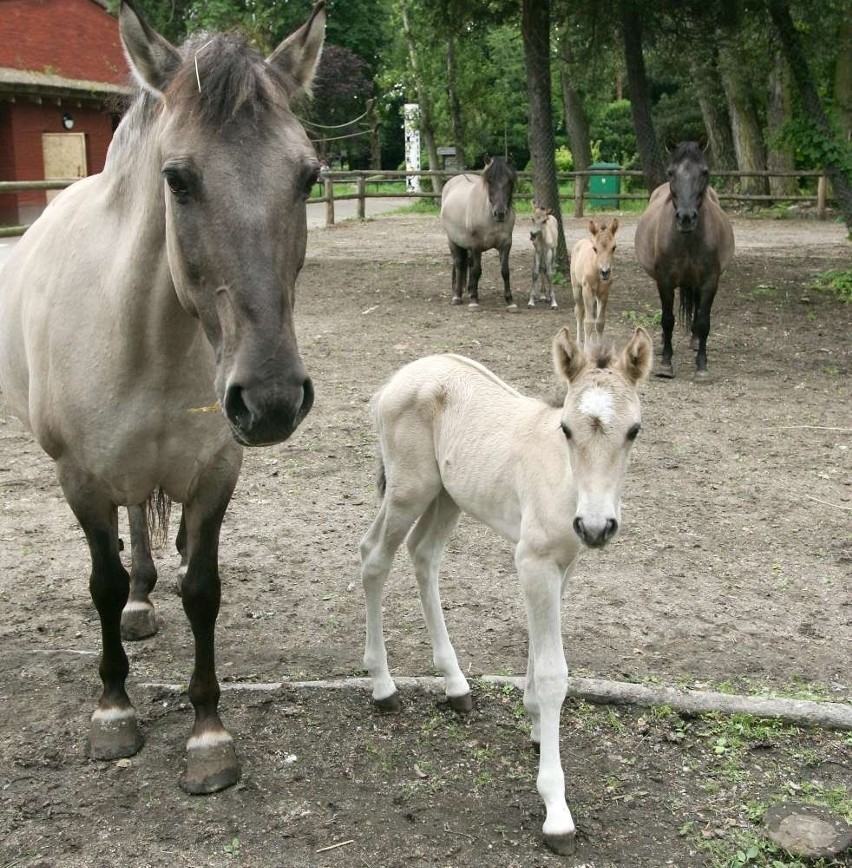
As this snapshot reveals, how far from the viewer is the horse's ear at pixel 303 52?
290 cm

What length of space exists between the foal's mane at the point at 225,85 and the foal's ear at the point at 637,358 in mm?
1208

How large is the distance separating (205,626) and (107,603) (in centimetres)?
36

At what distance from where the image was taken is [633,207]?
28781 mm

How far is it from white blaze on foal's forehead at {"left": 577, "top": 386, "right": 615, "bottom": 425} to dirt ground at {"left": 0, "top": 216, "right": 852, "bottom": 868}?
4.09ft

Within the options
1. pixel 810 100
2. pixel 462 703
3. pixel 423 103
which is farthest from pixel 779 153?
pixel 462 703

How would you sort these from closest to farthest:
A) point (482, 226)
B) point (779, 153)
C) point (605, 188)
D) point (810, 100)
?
point (482, 226), point (810, 100), point (779, 153), point (605, 188)

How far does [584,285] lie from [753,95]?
2057 cm

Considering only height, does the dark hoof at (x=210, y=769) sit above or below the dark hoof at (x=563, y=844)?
above

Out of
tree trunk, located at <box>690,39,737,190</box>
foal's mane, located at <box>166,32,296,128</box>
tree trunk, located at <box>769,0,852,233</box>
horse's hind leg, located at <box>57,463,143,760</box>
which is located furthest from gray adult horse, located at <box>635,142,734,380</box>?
tree trunk, located at <box>690,39,737,190</box>

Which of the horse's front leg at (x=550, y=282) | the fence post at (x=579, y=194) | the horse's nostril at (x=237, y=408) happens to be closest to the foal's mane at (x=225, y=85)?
the horse's nostril at (x=237, y=408)

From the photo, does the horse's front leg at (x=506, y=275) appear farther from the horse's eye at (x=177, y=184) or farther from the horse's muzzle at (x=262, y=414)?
the horse's muzzle at (x=262, y=414)

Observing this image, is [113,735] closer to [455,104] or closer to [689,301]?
[689,301]

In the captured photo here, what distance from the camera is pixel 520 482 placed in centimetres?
319

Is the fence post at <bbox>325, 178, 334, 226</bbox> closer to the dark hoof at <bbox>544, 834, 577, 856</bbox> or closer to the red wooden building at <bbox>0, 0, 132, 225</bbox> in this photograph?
the red wooden building at <bbox>0, 0, 132, 225</bbox>
